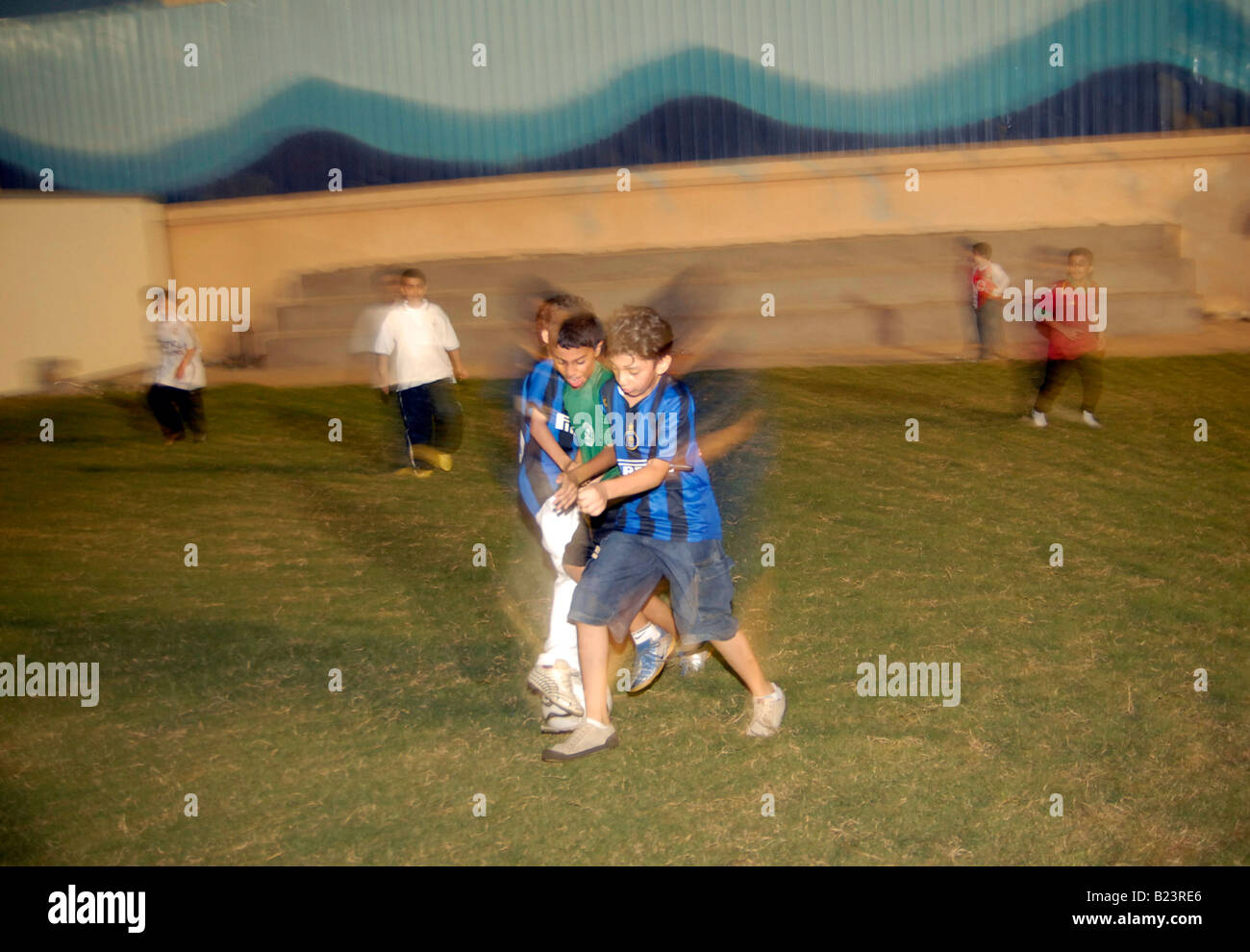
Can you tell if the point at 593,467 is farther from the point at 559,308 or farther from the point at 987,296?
the point at 987,296

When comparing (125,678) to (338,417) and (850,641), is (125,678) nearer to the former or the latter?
(850,641)

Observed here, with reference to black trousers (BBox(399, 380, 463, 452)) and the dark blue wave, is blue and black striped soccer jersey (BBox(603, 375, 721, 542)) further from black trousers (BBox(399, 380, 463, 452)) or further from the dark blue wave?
the dark blue wave

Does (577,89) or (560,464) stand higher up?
(577,89)

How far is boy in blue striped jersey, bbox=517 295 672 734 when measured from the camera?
4.62m

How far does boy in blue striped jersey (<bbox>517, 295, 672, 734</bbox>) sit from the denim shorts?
31cm

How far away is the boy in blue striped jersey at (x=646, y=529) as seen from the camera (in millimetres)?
4223

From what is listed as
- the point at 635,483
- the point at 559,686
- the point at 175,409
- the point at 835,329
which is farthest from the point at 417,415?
the point at 835,329

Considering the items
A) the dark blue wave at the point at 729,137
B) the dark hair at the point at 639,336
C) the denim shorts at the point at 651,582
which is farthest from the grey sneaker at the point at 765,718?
the dark blue wave at the point at 729,137

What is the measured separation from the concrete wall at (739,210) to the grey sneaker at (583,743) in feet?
48.8

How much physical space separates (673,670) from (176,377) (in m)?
7.56

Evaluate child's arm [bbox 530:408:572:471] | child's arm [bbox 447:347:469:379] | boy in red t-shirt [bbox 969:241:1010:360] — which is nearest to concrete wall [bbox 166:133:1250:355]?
boy in red t-shirt [bbox 969:241:1010:360]

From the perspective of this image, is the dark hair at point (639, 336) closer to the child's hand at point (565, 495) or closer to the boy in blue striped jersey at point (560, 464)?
the boy in blue striped jersey at point (560, 464)

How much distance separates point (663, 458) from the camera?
13.9ft

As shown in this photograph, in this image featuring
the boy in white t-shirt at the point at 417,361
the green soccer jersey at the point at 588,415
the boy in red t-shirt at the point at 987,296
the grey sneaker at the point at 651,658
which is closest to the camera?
the green soccer jersey at the point at 588,415
